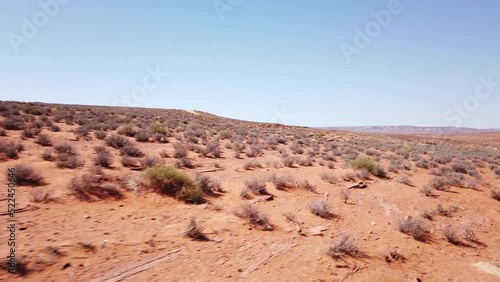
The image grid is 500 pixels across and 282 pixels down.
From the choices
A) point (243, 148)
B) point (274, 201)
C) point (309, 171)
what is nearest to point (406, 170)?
point (309, 171)

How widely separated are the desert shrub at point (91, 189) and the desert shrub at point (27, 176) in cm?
112

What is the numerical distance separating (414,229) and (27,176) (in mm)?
9952

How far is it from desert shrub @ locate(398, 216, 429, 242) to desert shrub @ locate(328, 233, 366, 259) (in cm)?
197

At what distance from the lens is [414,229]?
22.5 ft

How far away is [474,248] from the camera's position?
6.62m

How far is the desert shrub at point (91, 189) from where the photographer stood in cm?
707

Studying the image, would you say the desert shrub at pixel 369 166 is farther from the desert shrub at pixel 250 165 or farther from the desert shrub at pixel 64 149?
the desert shrub at pixel 64 149

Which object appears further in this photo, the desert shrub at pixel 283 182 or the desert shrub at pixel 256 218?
the desert shrub at pixel 283 182

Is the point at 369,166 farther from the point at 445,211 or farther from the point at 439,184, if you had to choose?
A: the point at 445,211

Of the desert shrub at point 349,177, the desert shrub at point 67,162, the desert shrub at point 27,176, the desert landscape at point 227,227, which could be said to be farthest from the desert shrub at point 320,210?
the desert shrub at point 67,162

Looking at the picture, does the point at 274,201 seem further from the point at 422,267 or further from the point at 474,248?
the point at 474,248

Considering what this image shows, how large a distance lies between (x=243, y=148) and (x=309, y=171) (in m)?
6.02

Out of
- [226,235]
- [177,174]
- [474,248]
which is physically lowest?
[474,248]

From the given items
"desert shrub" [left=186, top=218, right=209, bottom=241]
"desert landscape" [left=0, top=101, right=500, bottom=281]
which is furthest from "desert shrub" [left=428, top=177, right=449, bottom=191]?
"desert shrub" [left=186, top=218, right=209, bottom=241]
